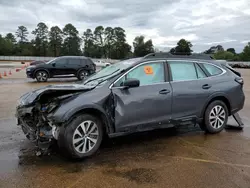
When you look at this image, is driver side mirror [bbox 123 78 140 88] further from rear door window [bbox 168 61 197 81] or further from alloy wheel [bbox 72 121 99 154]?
rear door window [bbox 168 61 197 81]

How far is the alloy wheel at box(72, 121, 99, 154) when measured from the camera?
4.15 meters

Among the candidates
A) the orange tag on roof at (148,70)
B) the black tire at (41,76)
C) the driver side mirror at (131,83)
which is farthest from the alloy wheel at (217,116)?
the black tire at (41,76)

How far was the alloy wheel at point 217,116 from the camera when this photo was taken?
5.75 m

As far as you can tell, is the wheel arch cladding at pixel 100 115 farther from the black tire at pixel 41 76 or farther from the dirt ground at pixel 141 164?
the black tire at pixel 41 76

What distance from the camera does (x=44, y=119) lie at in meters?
4.22

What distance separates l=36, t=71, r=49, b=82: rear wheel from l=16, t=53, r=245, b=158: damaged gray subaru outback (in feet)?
40.5

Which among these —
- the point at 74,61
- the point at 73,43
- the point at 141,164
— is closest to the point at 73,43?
the point at 73,43

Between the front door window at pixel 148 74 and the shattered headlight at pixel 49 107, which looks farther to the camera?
the front door window at pixel 148 74

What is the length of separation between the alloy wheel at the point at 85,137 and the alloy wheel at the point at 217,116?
2.70 m

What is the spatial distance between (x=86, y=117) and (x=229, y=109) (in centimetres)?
344

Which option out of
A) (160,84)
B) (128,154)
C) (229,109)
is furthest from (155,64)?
(229,109)

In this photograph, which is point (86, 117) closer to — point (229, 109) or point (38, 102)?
point (38, 102)

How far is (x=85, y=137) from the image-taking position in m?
4.23

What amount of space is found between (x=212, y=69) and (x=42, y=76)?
1302 cm
